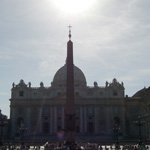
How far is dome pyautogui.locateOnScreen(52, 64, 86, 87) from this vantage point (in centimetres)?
8094

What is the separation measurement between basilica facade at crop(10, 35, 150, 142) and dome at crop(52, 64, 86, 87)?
5504mm

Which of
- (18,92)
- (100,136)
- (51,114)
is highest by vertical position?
(18,92)

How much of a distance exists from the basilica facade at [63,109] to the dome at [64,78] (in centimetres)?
550

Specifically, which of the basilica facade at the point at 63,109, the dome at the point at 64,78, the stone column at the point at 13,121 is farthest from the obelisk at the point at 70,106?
the dome at the point at 64,78

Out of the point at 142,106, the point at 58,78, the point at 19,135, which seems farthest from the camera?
the point at 58,78

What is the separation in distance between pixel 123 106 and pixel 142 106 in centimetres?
1219

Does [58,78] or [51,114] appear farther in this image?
[58,78]

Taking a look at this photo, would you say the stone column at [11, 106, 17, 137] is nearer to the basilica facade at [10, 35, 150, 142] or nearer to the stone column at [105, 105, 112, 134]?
the basilica facade at [10, 35, 150, 142]

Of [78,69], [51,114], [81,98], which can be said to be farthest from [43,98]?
[78,69]

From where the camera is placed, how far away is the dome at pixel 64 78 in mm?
80938

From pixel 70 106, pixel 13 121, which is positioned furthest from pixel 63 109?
pixel 70 106

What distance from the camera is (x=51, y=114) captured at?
73.2 metres

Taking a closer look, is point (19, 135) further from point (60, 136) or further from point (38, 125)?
point (60, 136)

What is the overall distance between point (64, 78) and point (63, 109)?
11.1m
